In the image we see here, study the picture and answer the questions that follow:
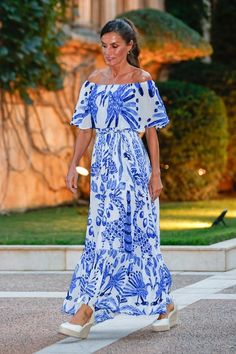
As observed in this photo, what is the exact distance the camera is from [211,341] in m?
7.55

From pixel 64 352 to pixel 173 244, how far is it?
17.3ft

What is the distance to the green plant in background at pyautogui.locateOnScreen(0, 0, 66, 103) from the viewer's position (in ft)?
59.8

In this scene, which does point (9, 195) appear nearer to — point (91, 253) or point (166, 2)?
point (166, 2)

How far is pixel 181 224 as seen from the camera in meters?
16.0

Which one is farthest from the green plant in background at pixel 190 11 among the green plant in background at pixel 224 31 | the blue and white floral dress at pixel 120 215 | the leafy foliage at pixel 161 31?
the blue and white floral dress at pixel 120 215

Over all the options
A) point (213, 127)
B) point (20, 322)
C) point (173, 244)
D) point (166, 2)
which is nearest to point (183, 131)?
point (213, 127)

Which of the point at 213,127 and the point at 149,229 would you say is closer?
the point at 149,229

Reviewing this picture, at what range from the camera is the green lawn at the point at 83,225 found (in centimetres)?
1287

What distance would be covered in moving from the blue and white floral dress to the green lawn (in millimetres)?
4532

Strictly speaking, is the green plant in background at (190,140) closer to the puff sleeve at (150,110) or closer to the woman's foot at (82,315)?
the puff sleeve at (150,110)

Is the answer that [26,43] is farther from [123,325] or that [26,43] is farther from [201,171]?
[123,325]

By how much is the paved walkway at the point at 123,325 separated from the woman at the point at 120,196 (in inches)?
7.1

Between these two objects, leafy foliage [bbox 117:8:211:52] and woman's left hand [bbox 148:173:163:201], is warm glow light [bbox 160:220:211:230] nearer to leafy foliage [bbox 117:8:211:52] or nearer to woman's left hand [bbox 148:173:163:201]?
leafy foliage [bbox 117:8:211:52]

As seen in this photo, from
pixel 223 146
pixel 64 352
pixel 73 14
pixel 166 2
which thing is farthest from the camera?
pixel 166 2
